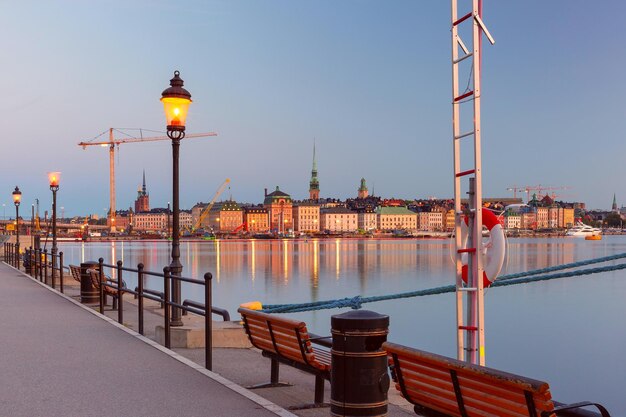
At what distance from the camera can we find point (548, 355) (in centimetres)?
2644

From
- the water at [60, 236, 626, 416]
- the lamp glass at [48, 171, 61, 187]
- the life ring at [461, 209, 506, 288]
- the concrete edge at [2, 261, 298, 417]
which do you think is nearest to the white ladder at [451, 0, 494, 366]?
the life ring at [461, 209, 506, 288]

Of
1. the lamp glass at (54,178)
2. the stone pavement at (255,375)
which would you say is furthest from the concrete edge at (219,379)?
the lamp glass at (54,178)

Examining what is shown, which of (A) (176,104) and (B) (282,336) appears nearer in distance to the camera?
(B) (282,336)

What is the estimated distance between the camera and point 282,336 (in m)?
8.37

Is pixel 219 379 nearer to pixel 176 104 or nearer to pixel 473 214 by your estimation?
pixel 473 214

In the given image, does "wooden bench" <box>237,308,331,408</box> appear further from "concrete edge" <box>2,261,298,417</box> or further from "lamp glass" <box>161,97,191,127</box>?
"lamp glass" <box>161,97,191,127</box>

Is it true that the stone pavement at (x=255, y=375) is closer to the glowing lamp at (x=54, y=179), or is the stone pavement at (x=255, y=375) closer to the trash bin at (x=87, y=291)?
the trash bin at (x=87, y=291)

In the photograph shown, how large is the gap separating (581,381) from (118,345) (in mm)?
14987

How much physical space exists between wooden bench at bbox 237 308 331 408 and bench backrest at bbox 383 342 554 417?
1620 mm

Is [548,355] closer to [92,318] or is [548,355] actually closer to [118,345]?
[92,318]

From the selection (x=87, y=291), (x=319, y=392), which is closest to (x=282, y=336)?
(x=319, y=392)

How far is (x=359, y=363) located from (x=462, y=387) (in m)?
1.23

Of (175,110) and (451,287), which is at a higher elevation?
(175,110)

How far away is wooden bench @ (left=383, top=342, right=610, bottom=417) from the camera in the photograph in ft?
15.3
